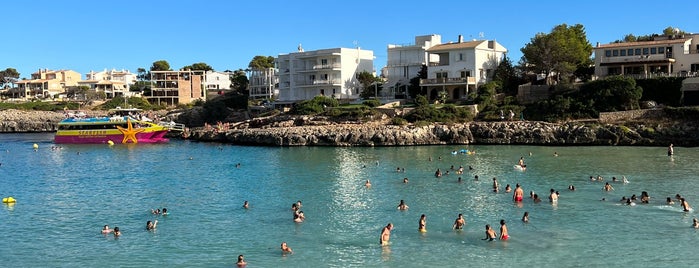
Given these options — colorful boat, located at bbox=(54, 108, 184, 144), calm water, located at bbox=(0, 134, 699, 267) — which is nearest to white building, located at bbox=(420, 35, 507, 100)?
calm water, located at bbox=(0, 134, 699, 267)


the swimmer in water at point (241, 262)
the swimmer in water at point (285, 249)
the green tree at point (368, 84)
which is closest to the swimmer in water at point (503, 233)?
the swimmer in water at point (285, 249)

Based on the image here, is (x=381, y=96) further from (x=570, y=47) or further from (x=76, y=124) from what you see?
(x=76, y=124)

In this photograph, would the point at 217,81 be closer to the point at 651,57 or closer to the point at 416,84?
the point at 416,84

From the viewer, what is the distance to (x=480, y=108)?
7744 centimetres

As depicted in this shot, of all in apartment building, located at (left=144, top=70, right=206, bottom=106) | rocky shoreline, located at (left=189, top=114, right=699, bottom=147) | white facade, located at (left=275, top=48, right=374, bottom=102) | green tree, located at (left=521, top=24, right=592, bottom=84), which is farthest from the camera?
apartment building, located at (left=144, top=70, right=206, bottom=106)

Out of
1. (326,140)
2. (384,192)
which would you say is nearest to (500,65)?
(326,140)

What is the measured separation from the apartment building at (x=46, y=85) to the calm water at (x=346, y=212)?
389 feet

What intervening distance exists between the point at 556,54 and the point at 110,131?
63392 mm

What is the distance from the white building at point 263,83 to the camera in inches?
5069

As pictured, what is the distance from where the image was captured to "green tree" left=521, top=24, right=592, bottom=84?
260ft

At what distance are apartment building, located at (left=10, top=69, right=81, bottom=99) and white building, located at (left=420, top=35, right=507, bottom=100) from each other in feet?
385

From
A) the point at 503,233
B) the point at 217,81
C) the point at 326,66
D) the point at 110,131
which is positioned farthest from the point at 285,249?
the point at 217,81

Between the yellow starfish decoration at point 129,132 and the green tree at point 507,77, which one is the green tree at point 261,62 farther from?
the green tree at point 507,77

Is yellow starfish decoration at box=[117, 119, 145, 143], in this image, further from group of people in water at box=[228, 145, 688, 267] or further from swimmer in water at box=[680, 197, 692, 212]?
swimmer in water at box=[680, 197, 692, 212]
